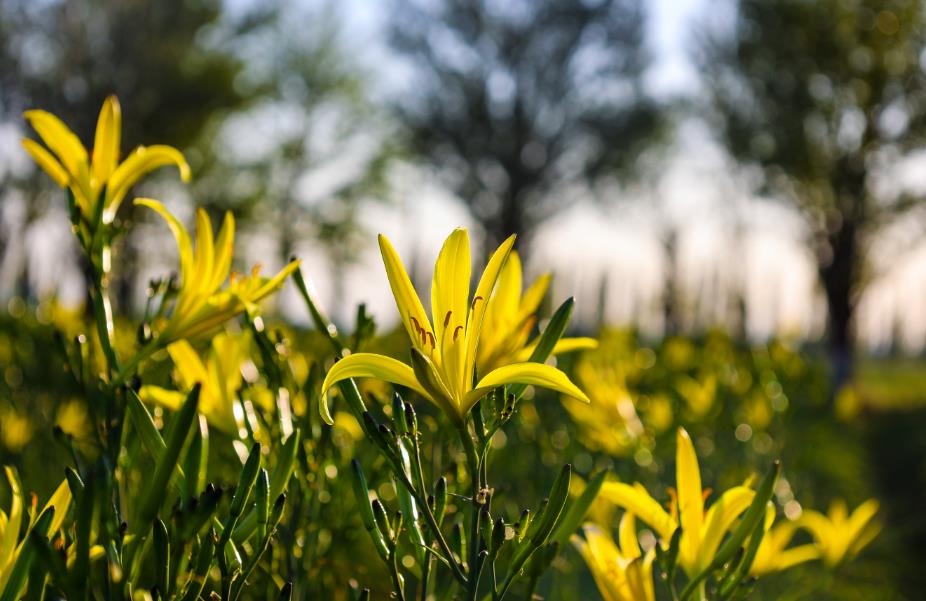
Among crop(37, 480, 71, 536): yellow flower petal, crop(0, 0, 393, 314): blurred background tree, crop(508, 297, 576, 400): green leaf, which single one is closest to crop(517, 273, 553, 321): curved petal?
crop(508, 297, 576, 400): green leaf

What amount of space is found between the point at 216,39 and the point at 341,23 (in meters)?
5.57

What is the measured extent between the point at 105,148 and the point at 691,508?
2.85ft

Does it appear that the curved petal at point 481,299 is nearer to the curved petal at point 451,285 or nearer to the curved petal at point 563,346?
the curved petal at point 451,285

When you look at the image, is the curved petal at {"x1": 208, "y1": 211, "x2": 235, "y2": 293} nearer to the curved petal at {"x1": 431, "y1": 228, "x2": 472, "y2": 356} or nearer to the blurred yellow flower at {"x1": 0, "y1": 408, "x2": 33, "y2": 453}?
the curved petal at {"x1": 431, "y1": 228, "x2": 472, "y2": 356}

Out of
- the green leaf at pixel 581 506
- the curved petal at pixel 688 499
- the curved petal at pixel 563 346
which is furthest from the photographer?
the curved petal at pixel 563 346

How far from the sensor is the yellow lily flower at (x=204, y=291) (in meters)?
1.04

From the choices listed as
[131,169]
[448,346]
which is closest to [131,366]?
[131,169]

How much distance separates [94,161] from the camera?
111 cm

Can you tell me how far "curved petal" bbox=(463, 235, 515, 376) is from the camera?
2.34 feet

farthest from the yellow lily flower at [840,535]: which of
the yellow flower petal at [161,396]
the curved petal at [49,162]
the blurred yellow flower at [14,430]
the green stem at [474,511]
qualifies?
the blurred yellow flower at [14,430]

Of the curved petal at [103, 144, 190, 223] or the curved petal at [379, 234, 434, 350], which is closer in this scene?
the curved petal at [379, 234, 434, 350]

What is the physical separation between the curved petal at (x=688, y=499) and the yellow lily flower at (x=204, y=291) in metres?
0.52

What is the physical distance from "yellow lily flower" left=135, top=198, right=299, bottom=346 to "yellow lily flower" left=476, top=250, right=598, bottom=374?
0.93 feet

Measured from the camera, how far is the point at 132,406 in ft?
2.49
